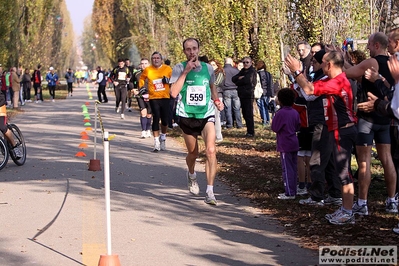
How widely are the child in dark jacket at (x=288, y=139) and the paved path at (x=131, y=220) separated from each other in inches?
25.3

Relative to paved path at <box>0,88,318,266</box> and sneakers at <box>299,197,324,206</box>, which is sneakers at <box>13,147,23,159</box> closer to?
paved path at <box>0,88,318,266</box>

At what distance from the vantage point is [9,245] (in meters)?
7.82

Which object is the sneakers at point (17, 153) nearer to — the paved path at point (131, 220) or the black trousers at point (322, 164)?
the paved path at point (131, 220)

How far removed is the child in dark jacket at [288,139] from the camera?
10398 millimetres

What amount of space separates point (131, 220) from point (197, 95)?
220 cm

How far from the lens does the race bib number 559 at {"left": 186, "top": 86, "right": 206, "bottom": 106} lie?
34.5 ft

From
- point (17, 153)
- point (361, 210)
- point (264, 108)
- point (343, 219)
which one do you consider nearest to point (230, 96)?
point (264, 108)

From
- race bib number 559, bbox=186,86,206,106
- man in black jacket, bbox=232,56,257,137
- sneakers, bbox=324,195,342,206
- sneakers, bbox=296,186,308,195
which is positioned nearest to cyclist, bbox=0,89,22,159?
race bib number 559, bbox=186,86,206,106

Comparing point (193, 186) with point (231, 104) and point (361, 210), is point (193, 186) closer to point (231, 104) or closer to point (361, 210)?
point (361, 210)

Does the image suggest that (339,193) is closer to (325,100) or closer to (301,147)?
(301,147)

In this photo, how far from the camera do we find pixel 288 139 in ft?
34.4

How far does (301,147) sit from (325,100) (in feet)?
7.11

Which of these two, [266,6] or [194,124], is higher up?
[266,6]

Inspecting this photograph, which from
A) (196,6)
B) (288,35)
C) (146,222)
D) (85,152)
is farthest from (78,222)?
(196,6)
